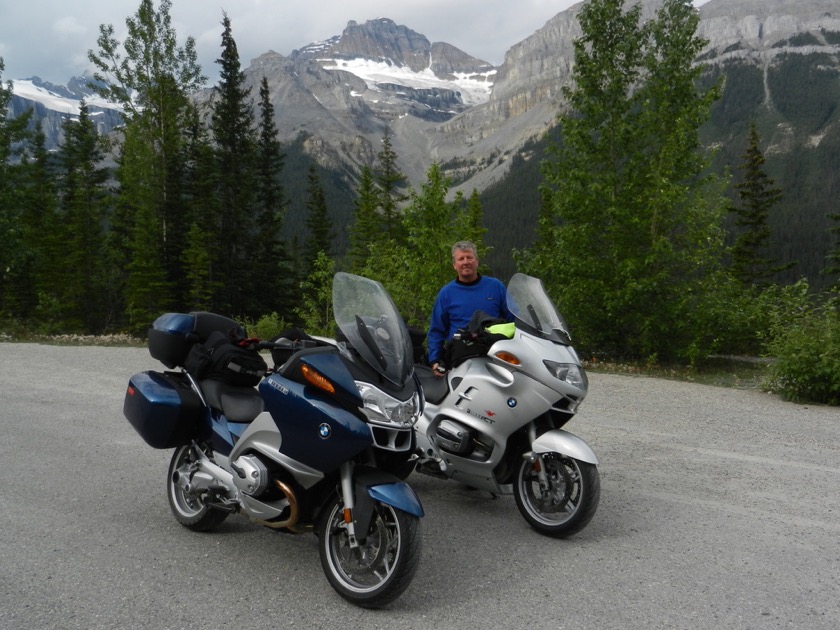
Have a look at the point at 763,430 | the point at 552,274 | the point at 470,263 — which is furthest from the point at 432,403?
the point at 552,274

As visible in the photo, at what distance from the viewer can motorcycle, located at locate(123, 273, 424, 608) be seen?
11.1 feet

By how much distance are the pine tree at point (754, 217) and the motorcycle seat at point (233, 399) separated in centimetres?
3664

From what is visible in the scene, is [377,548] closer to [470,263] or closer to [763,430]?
[470,263]

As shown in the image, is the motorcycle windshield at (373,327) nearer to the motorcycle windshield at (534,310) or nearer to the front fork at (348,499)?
the front fork at (348,499)

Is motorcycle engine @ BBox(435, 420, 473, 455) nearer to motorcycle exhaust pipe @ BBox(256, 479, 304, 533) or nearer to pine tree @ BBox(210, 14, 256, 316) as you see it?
motorcycle exhaust pipe @ BBox(256, 479, 304, 533)

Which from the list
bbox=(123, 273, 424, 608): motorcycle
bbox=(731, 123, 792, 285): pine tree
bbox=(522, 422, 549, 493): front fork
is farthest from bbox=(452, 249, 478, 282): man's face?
bbox=(731, 123, 792, 285): pine tree

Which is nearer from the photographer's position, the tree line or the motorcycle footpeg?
the motorcycle footpeg

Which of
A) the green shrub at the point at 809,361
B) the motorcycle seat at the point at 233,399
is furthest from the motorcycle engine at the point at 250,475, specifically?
the green shrub at the point at 809,361

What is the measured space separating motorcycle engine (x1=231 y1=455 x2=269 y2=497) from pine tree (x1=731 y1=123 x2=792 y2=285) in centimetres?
3703

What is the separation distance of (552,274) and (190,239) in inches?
906

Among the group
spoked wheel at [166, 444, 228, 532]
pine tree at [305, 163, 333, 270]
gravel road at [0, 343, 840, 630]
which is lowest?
gravel road at [0, 343, 840, 630]

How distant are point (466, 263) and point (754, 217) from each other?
1485 inches

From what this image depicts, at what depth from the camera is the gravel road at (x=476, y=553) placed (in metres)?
3.38

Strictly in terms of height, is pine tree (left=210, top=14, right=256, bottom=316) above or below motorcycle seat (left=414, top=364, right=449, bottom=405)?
above
